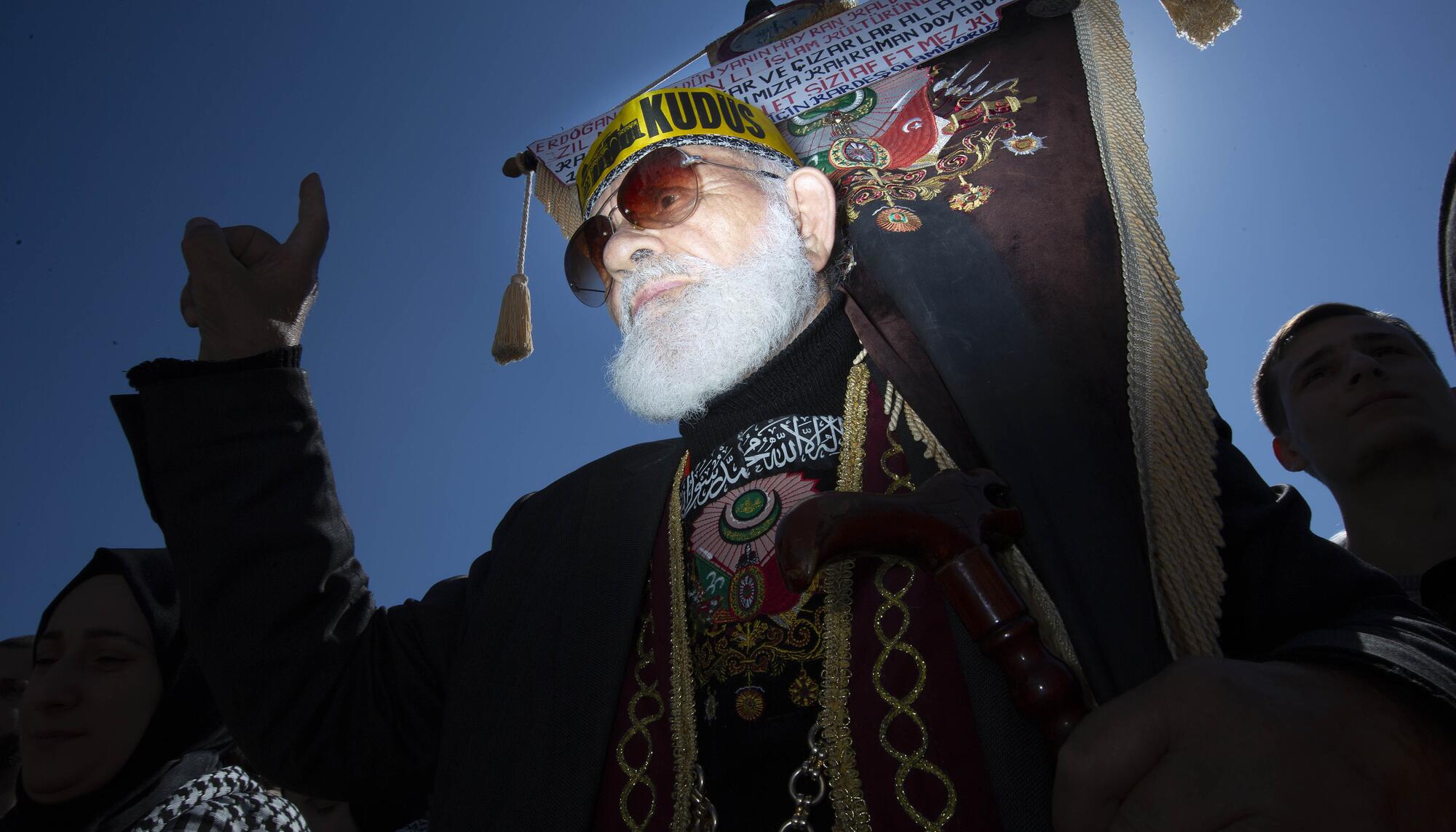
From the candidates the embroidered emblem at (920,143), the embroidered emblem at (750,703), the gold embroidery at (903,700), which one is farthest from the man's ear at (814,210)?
the embroidered emblem at (750,703)

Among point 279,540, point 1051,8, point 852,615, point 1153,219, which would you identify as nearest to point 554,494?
point 279,540

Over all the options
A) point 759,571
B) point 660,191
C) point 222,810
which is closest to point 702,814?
point 759,571

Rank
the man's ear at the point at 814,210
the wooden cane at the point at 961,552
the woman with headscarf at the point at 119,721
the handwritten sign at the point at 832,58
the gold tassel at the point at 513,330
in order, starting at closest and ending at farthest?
the wooden cane at the point at 961,552 < the man's ear at the point at 814,210 < the handwritten sign at the point at 832,58 < the woman with headscarf at the point at 119,721 < the gold tassel at the point at 513,330

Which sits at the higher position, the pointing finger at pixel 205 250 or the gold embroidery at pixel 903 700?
the pointing finger at pixel 205 250

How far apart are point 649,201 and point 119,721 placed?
260cm

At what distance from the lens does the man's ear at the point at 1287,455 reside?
275cm

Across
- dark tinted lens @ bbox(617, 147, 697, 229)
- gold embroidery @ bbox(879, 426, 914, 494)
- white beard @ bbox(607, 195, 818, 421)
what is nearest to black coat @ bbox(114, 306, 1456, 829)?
gold embroidery @ bbox(879, 426, 914, 494)

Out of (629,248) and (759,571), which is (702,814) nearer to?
(759,571)

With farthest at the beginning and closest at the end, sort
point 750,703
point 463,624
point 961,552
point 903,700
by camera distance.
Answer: point 463,624 < point 750,703 < point 903,700 < point 961,552

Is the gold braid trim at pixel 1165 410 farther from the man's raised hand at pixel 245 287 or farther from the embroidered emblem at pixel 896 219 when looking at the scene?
the man's raised hand at pixel 245 287

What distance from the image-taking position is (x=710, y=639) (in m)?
1.39

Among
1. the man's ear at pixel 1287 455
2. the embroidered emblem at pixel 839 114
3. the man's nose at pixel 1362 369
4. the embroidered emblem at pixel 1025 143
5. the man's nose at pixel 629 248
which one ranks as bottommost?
the man's ear at pixel 1287 455

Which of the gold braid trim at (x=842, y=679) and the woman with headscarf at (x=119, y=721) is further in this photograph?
the woman with headscarf at (x=119, y=721)

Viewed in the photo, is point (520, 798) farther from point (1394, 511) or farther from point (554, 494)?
point (1394, 511)
